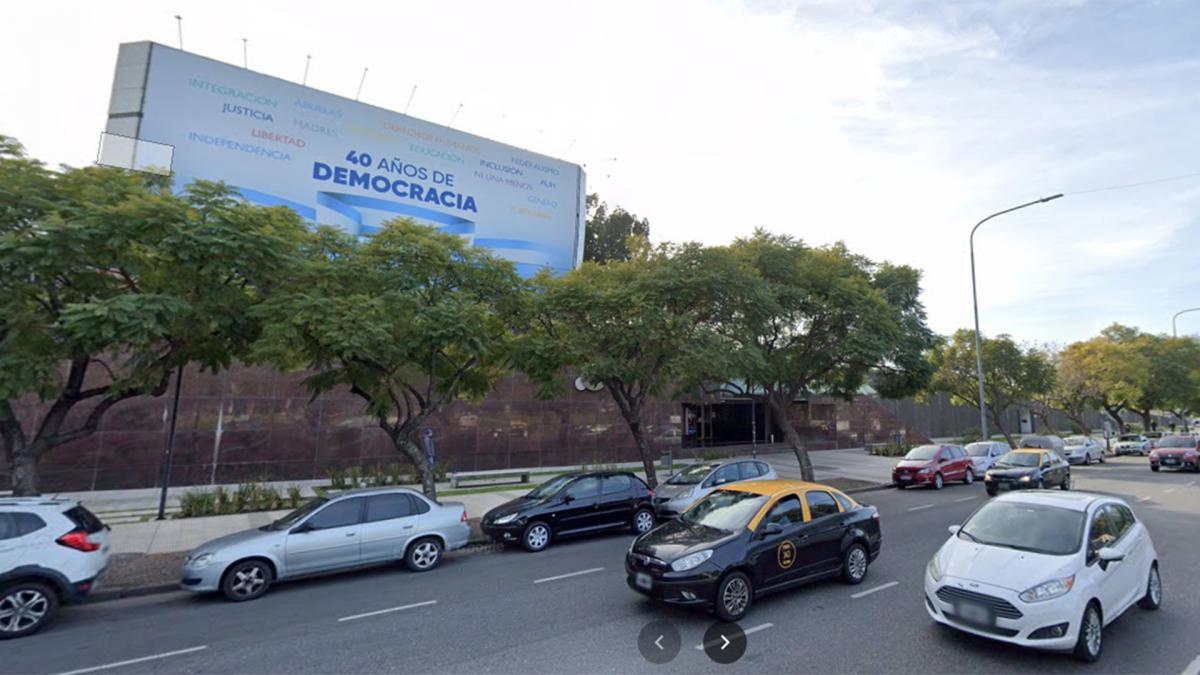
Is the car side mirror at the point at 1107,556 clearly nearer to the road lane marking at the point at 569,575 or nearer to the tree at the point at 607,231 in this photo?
the road lane marking at the point at 569,575

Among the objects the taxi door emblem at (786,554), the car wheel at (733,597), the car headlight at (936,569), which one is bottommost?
the car wheel at (733,597)

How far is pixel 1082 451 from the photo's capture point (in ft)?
104

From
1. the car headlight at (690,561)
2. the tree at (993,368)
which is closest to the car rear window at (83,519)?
the car headlight at (690,561)

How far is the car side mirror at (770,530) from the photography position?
25.0 ft

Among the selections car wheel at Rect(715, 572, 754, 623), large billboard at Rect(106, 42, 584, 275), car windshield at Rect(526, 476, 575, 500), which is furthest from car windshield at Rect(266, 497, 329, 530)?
large billboard at Rect(106, 42, 584, 275)

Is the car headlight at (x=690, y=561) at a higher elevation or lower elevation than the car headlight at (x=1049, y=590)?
lower

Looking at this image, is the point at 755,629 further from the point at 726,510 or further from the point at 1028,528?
the point at 1028,528

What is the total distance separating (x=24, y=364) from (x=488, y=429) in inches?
648

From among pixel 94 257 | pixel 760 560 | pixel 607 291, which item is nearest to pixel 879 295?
pixel 607 291

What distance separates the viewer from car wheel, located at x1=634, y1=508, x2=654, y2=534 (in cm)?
1318

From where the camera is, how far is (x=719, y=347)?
601 inches

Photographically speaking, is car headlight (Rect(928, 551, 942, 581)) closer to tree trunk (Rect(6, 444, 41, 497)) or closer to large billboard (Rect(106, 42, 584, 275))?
tree trunk (Rect(6, 444, 41, 497))

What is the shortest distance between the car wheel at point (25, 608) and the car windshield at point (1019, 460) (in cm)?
2371

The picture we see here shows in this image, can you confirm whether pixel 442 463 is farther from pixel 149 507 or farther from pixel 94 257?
pixel 94 257
